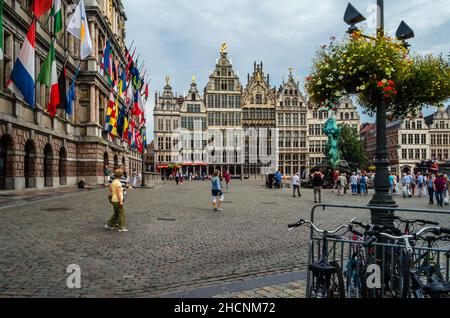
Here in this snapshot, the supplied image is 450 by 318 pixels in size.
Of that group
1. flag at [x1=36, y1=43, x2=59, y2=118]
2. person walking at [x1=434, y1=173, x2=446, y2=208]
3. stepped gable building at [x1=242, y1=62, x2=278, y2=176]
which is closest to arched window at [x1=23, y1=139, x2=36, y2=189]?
flag at [x1=36, y1=43, x2=59, y2=118]

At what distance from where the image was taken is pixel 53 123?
2684cm

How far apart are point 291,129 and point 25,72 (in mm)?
65782

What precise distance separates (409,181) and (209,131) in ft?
173

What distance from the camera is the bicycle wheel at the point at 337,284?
382cm

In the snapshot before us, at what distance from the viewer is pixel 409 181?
24953 mm

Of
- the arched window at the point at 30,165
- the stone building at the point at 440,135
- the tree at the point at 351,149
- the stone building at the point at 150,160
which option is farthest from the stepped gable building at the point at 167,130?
the stone building at the point at 440,135

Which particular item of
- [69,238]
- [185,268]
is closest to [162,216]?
[69,238]

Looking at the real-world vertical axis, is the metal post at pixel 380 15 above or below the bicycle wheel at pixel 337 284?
above

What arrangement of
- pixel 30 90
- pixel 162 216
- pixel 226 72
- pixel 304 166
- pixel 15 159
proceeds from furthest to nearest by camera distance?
pixel 304 166, pixel 226 72, pixel 15 159, pixel 30 90, pixel 162 216

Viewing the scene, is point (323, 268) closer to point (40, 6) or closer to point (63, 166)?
point (40, 6)

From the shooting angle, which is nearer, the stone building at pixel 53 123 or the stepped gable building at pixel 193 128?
the stone building at pixel 53 123

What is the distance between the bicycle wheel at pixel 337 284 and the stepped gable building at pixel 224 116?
7031cm

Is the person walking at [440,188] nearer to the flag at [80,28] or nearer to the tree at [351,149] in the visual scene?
the flag at [80,28]
